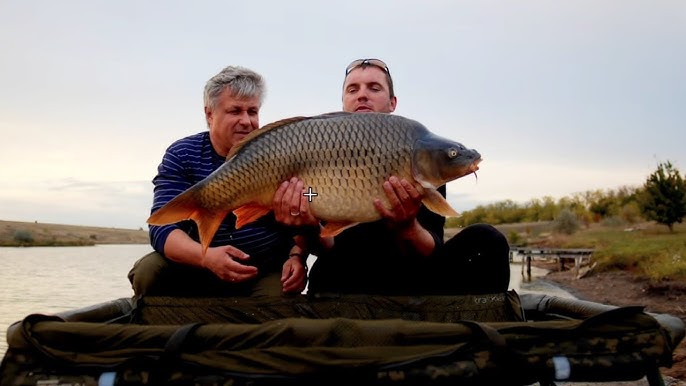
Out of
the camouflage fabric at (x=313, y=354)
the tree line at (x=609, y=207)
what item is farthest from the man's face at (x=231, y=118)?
the tree line at (x=609, y=207)

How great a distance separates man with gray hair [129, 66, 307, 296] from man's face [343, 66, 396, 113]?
13.9 inches

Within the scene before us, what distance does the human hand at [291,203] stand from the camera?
5.85 ft

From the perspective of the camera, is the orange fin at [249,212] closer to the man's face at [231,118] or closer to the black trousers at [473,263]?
the man's face at [231,118]

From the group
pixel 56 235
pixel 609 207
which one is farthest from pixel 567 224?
pixel 56 235

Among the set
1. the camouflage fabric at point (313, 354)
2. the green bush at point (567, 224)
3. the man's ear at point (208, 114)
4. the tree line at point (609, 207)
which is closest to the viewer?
the camouflage fabric at point (313, 354)

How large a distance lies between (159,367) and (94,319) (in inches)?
30.1

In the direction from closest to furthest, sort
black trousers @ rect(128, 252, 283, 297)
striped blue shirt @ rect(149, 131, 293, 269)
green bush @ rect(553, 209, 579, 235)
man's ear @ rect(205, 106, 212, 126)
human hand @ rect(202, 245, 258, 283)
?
1. human hand @ rect(202, 245, 258, 283)
2. black trousers @ rect(128, 252, 283, 297)
3. striped blue shirt @ rect(149, 131, 293, 269)
4. man's ear @ rect(205, 106, 212, 126)
5. green bush @ rect(553, 209, 579, 235)

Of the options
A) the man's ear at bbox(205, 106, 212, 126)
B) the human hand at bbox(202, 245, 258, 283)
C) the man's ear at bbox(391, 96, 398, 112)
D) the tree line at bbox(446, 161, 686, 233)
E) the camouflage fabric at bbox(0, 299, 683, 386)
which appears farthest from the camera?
the tree line at bbox(446, 161, 686, 233)

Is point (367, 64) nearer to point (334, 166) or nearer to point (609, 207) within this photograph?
point (334, 166)

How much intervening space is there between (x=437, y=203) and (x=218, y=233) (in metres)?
0.85

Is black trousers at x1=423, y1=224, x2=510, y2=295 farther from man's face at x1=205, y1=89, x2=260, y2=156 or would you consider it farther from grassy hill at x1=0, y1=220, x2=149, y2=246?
grassy hill at x1=0, y1=220, x2=149, y2=246

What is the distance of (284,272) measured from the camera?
7.03 feet

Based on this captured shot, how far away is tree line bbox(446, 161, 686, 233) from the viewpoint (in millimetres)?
28859

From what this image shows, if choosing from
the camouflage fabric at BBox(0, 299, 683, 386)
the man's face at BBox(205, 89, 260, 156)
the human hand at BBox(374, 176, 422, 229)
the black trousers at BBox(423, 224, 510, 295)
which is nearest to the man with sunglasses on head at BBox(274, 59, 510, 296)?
the black trousers at BBox(423, 224, 510, 295)
